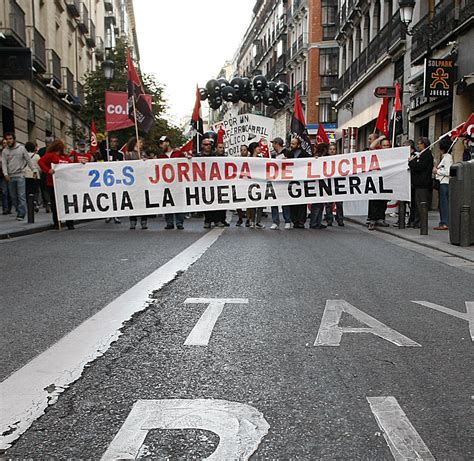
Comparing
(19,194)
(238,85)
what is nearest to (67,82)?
(238,85)

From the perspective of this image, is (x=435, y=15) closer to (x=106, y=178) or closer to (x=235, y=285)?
(x=106, y=178)

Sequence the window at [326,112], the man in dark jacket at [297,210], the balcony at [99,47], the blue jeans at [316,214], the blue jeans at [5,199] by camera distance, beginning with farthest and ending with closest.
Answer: the window at [326,112], the balcony at [99,47], the blue jeans at [5,199], the man in dark jacket at [297,210], the blue jeans at [316,214]

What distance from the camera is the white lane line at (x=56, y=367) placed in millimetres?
2674

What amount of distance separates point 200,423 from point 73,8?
34.5m

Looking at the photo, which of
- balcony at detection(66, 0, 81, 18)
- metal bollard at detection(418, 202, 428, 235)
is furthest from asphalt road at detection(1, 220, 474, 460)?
balcony at detection(66, 0, 81, 18)

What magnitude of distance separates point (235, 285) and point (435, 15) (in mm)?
17062

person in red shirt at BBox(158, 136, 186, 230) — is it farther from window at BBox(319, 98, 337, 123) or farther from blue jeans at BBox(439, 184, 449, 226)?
window at BBox(319, 98, 337, 123)

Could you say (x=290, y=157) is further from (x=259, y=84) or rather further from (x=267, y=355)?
(x=259, y=84)

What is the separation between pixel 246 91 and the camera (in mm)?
32312

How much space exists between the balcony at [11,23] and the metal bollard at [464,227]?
15.8 m

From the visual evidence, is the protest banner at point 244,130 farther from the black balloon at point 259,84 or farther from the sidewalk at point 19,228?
the black balloon at point 259,84

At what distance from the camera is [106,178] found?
41.3ft

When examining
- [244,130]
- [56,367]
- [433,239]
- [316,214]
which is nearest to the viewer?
[56,367]

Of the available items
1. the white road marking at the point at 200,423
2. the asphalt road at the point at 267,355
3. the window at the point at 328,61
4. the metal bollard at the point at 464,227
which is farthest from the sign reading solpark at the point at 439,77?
the window at the point at 328,61
